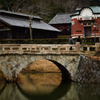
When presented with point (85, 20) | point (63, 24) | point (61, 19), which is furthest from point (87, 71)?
point (61, 19)

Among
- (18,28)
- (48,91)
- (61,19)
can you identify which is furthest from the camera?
(61,19)

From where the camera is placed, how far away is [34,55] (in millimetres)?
21109

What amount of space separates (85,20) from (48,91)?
20509 mm

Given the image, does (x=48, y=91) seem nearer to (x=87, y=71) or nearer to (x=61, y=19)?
(x=87, y=71)

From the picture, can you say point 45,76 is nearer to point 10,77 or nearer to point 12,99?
point 10,77

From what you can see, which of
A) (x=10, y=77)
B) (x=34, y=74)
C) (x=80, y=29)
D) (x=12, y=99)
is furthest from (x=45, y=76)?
(x=80, y=29)

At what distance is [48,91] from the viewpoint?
2112 centimetres

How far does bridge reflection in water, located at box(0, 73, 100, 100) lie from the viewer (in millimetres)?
19438

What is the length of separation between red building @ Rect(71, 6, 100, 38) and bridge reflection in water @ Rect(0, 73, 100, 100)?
57.1 ft

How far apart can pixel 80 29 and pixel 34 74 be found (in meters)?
15.4

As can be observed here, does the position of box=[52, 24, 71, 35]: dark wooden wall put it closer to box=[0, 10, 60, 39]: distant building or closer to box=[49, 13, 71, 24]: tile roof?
box=[49, 13, 71, 24]: tile roof

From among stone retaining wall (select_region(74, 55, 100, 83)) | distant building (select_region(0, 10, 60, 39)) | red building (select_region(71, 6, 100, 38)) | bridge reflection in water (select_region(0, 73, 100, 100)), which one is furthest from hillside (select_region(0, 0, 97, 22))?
stone retaining wall (select_region(74, 55, 100, 83))

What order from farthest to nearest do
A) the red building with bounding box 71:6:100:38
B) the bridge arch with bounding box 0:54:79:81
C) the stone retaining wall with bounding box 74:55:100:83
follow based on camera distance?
the red building with bounding box 71:6:100:38 → the bridge arch with bounding box 0:54:79:81 → the stone retaining wall with bounding box 74:55:100:83

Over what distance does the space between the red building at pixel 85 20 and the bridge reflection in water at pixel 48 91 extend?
57.1ft
